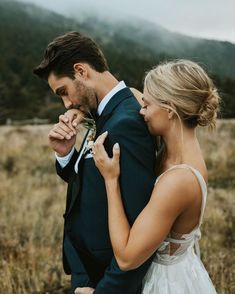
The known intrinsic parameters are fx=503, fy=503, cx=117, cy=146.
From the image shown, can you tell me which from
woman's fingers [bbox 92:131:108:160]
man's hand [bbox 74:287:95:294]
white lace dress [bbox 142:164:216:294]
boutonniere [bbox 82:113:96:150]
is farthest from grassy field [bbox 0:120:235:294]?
woman's fingers [bbox 92:131:108:160]

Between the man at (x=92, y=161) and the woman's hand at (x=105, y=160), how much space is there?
3cm

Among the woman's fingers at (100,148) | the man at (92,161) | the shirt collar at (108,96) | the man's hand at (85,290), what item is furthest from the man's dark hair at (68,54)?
the man's hand at (85,290)

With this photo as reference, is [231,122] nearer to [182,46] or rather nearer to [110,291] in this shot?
[110,291]

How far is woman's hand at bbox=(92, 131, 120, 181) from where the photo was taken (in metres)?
2.12

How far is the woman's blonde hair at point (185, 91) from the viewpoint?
222cm

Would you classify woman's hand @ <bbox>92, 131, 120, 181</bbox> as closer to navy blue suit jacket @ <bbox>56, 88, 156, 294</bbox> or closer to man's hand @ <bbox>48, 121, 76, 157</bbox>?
navy blue suit jacket @ <bbox>56, 88, 156, 294</bbox>

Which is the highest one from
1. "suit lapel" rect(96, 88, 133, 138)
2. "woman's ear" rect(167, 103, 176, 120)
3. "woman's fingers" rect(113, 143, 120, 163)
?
"woman's ear" rect(167, 103, 176, 120)

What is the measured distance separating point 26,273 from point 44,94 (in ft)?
198

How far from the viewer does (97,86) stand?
2.47m

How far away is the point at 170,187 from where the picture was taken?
2084 millimetres

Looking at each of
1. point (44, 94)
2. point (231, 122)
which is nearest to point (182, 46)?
point (44, 94)

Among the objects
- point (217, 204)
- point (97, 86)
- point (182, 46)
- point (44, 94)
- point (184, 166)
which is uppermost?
point (97, 86)

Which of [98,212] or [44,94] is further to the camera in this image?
[44,94]

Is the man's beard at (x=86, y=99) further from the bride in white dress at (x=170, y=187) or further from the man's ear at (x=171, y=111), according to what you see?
the man's ear at (x=171, y=111)
